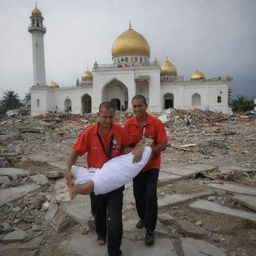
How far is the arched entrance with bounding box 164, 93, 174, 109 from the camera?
33500mm

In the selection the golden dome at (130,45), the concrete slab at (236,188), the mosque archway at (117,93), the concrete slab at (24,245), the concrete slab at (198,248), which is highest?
the golden dome at (130,45)

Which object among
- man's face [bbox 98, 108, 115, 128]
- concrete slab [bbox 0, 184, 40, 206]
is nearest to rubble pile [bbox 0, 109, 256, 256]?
concrete slab [bbox 0, 184, 40, 206]

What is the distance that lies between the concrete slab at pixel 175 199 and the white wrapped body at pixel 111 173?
130 cm

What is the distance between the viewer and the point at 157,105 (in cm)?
3048

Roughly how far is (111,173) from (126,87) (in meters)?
31.0

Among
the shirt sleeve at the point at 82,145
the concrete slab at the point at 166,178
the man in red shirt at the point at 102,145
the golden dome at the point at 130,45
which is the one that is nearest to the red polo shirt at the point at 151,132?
the man in red shirt at the point at 102,145

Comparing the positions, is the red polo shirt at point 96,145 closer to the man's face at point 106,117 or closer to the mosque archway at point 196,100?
the man's face at point 106,117

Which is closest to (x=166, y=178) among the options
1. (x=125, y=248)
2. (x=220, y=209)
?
(x=220, y=209)

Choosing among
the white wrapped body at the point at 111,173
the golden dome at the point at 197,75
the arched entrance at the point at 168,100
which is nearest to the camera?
the white wrapped body at the point at 111,173

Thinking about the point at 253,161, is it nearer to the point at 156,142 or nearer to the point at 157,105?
the point at 156,142

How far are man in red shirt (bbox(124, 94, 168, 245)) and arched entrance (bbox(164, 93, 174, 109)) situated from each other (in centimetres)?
3115

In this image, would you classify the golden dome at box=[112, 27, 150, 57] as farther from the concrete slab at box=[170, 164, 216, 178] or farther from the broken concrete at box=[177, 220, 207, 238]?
the broken concrete at box=[177, 220, 207, 238]

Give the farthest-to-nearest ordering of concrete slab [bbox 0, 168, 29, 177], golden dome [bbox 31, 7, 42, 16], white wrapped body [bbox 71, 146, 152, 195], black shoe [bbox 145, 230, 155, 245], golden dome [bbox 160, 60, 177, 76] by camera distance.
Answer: golden dome [bbox 160, 60, 177, 76]
golden dome [bbox 31, 7, 42, 16]
concrete slab [bbox 0, 168, 29, 177]
black shoe [bbox 145, 230, 155, 245]
white wrapped body [bbox 71, 146, 152, 195]

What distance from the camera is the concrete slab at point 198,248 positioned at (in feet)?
7.92
